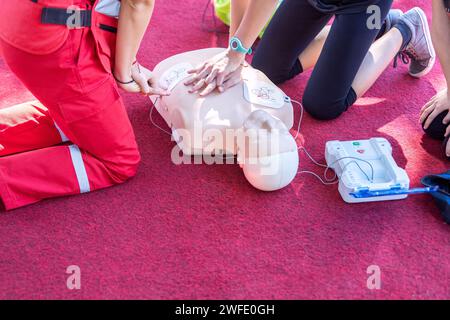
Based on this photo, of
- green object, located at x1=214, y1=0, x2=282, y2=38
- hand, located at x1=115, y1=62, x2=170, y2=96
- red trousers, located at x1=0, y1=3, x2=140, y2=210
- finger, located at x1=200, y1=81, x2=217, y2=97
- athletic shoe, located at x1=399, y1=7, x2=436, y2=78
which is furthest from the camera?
green object, located at x1=214, y1=0, x2=282, y2=38

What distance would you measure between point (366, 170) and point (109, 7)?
769 mm

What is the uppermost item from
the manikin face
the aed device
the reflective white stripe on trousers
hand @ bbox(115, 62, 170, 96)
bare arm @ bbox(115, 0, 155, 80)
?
bare arm @ bbox(115, 0, 155, 80)

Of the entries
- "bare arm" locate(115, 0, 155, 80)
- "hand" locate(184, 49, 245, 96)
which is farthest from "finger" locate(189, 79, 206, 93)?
"bare arm" locate(115, 0, 155, 80)

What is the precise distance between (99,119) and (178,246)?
0.36 metres

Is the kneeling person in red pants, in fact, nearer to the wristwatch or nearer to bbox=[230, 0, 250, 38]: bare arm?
the wristwatch

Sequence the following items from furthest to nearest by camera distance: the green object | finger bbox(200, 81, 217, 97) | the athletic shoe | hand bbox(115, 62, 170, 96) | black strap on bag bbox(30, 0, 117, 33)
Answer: the green object < the athletic shoe < finger bbox(200, 81, 217, 97) < hand bbox(115, 62, 170, 96) < black strap on bag bbox(30, 0, 117, 33)

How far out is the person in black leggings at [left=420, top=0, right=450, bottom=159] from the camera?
135cm

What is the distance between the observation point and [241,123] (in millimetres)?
1314

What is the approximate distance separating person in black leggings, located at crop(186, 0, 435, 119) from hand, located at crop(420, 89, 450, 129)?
8.0 inches

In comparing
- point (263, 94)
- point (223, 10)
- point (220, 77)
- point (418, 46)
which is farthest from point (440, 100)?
point (223, 10)

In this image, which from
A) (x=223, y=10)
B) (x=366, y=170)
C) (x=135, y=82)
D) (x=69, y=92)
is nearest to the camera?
(x=69, y=92)

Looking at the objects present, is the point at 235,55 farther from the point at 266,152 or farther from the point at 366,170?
the point at 366,170
